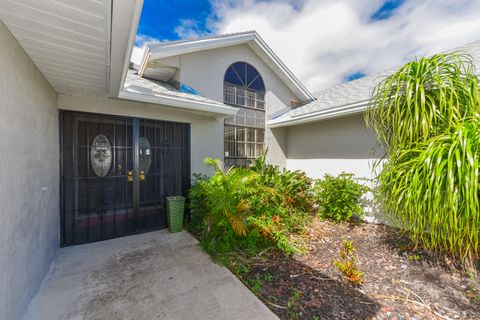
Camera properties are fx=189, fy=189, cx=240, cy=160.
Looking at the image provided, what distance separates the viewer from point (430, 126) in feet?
9.95

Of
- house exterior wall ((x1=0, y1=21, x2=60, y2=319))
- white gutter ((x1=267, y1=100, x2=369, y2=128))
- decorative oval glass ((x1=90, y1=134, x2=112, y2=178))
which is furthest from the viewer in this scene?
white gutter ((x1=267, y1=100, x2=369, y2=128))

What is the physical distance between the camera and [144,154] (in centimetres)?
491

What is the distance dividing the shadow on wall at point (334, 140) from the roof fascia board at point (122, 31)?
5529 millimetres

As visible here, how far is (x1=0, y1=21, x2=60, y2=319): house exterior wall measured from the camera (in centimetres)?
186

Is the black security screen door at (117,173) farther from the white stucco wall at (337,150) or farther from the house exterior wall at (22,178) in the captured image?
the white stucco wall at (337,150)

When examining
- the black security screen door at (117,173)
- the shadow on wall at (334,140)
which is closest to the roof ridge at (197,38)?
the black security screen door at (117,173)

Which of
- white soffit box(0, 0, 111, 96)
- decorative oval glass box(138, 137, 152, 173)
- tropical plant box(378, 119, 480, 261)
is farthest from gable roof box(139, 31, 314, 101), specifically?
tropical plant box(378, 119, 480, 261)

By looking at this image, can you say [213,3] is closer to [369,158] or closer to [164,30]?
[164,30]

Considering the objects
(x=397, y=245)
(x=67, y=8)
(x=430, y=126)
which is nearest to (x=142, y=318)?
(x=67, y=8)

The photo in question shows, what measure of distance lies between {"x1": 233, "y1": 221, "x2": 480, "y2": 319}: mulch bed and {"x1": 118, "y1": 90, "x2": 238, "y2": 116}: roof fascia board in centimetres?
374

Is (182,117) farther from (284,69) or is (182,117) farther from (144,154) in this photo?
(284,69)

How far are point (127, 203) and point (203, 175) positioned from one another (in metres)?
2.05

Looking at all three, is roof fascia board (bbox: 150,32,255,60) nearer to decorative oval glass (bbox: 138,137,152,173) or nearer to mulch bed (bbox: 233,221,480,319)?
decorative oval glass (bbox: 138,137,152,173)

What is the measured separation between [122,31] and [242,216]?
347cm
